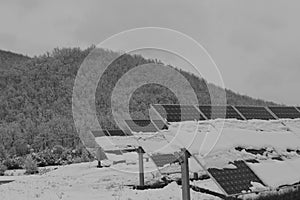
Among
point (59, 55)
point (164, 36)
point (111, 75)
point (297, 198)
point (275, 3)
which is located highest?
point (59, 55)

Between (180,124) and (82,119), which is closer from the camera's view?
(180,124)

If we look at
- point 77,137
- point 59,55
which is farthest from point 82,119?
point 59,55

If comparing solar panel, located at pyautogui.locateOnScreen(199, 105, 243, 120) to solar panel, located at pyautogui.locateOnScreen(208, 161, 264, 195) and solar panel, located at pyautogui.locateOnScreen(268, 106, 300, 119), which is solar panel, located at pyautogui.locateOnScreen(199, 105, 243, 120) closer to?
solar panel, located at pyautogui.locateOnScreen(208, 161, 264, 195)

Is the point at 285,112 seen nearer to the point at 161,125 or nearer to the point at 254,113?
the point at 254,113

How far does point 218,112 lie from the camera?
9.07m

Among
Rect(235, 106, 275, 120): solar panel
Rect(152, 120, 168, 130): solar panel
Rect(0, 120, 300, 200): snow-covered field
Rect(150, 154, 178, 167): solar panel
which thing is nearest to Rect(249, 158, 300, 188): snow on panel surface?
Rect(0, 120, 300, 200): snow-covered field

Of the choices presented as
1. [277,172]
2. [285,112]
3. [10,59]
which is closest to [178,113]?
[277,172]

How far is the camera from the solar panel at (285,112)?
10.7m

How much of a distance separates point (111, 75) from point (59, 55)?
1195 inches

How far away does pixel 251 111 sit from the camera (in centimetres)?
995

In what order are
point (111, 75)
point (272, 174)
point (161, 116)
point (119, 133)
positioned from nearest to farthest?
point (272, 174), point (161, 116), point (119, 133), point (111, 75)

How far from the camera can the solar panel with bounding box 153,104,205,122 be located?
26.0 feet

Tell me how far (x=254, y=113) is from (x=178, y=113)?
2.70 meters

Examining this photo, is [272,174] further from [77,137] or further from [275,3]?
[77,137]
